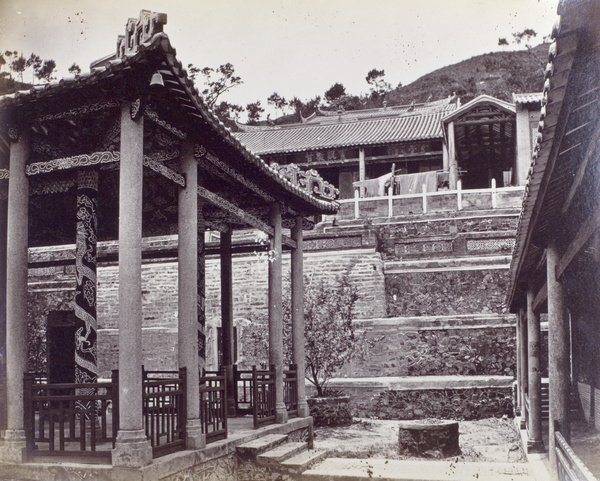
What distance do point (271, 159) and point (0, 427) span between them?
24.4 m

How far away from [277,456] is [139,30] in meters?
4.77

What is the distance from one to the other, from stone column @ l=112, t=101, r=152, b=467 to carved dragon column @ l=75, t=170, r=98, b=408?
1294 mm

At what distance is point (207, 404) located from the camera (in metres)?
A: 7.77

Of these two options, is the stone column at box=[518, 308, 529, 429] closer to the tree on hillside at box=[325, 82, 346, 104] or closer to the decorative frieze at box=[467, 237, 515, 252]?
the decorative frieze at box=[467, 237, 515, 252]

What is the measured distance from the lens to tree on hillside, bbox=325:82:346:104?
53.0 m

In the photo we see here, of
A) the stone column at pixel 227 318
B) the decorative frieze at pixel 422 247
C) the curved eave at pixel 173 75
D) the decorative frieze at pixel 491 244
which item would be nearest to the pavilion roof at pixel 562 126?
the curved eave at pixel 173 75

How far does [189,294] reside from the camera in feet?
24.2

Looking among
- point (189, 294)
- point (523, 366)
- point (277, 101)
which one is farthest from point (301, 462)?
point (277, 101)

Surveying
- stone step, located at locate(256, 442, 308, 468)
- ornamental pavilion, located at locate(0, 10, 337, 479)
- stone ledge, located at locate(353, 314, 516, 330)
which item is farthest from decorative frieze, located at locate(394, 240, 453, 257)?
stone step, located at locate(256, 442, 308, 468)

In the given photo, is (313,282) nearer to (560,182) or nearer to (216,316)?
(216,316)

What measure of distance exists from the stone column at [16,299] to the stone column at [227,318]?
4492mm

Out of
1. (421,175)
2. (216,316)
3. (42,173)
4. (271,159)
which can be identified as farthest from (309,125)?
(42,173)

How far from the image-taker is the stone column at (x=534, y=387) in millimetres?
9812

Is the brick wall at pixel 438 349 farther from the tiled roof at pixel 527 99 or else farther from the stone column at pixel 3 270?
the stone column at pixel 3 270
